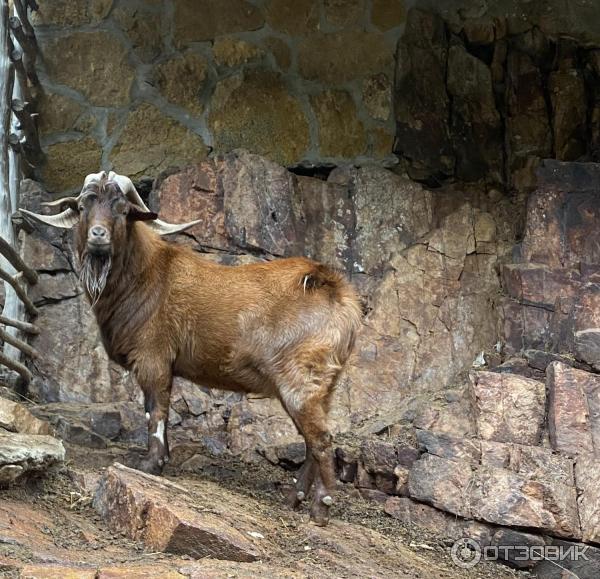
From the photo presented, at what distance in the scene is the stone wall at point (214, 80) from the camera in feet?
30.2

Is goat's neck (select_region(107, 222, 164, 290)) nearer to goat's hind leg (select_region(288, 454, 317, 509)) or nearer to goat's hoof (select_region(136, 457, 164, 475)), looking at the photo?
goat's hoof (select_region(136, 457, 164, 475))

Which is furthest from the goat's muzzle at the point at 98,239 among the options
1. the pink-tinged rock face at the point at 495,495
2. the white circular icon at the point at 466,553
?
the white circular icon at the point at 466,553

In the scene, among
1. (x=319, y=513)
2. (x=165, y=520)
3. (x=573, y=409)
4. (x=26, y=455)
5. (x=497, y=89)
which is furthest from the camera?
(x=497, y=89)

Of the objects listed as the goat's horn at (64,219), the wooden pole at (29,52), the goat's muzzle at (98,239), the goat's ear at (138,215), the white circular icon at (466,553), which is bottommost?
the white circular icon at (466,553)

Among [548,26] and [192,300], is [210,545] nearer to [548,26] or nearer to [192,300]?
[192,300]

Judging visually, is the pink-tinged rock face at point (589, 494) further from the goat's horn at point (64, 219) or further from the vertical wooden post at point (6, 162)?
the vertical wooden post at point (6, 162)

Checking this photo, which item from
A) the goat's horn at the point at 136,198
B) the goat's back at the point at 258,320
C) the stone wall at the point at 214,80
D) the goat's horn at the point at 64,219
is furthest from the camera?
the stone wall at the point at 214,80

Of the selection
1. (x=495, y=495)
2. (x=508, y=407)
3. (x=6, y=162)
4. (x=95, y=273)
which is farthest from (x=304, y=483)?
(x=6, y=162)

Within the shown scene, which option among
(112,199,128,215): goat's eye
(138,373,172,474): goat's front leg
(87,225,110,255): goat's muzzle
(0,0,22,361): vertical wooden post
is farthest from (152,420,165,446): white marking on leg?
(0,0,22,361): vertical wooden post

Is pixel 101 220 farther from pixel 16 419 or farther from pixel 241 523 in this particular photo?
pixel 241 523

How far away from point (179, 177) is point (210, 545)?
14.3 feet

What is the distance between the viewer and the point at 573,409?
7.55 meters

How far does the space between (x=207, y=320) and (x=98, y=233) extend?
96 cm

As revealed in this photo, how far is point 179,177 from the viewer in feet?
29.1
